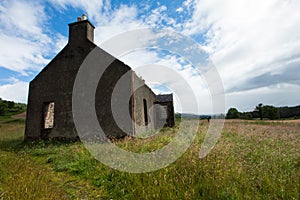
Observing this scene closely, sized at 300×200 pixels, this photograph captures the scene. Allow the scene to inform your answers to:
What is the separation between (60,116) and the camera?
1073 centimetres

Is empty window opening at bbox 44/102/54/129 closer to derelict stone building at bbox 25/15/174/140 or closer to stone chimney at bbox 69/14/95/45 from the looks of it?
derelict stone building at bbox 25/15/174/140

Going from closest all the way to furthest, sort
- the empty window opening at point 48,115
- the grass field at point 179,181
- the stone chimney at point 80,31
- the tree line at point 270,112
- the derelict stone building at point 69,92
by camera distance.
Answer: the grass field at point 179,181
the derelict stone building at point 69,92
the stone chimney at point 80,31
the empty window opening at point 48,115
the tree line at point 270,112

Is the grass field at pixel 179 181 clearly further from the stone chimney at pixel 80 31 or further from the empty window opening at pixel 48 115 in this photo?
the stone chimney at pixel 80 31

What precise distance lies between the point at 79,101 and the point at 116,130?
312 centimetres

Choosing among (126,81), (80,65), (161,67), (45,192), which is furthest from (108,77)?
(45,192)

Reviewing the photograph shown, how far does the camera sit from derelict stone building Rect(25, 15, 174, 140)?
9841mm

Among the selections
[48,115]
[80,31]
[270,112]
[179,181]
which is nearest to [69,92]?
[48,115]

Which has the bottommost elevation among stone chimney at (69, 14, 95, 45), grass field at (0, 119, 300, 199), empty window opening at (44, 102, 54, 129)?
grass field at (0, 119, 300, 199)

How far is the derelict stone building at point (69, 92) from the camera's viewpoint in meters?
9.84

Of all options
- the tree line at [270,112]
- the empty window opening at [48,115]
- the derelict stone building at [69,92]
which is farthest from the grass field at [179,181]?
the tree line at [270,112]

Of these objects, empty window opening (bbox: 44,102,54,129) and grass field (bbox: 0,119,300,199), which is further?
empty window opening (bbox: 44,102,54,129)

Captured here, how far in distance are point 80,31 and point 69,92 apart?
417 cm

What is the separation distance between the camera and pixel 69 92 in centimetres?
1089

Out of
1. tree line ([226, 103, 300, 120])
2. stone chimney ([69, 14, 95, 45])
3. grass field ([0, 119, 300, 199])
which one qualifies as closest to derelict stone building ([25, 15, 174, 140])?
stone chimney ([69, 14, 95, 45])
